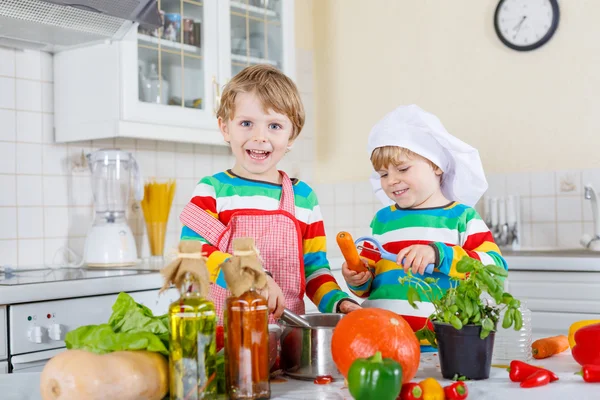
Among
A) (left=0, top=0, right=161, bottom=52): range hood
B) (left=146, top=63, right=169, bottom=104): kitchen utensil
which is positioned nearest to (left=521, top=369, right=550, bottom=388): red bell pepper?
(left=0, top=0, right=161, bottom=52): range hood

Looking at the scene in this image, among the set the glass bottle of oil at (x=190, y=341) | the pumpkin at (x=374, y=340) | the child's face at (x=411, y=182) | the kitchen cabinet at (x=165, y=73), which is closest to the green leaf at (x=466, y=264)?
the pumpkin at (x=374, y=340)

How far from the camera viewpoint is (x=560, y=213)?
10.4 feet

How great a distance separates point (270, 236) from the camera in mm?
1349

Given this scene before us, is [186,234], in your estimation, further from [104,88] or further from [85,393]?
[104,88]

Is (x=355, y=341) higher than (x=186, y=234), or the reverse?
(x=186, y=234)

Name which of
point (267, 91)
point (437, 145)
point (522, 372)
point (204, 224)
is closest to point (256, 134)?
point (267, 91)

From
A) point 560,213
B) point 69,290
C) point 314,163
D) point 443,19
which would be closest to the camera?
point 69,290

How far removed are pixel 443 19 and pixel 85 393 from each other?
3101mm

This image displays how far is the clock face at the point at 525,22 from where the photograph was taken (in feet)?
10.4

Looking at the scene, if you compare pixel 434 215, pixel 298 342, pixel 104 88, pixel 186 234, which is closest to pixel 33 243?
pixel 104 88

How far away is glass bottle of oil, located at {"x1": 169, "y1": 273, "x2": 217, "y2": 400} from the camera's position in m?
0.79

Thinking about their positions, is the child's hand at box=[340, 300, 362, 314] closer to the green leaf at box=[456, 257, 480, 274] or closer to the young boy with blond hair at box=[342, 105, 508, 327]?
the young boy with blond hair at box=[342, 105, 508, 327]

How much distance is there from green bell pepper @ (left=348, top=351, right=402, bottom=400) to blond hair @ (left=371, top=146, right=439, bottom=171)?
75cm

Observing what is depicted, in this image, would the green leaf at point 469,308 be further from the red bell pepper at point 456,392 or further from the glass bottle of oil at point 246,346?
the glass bottle of oil at point 246,346
